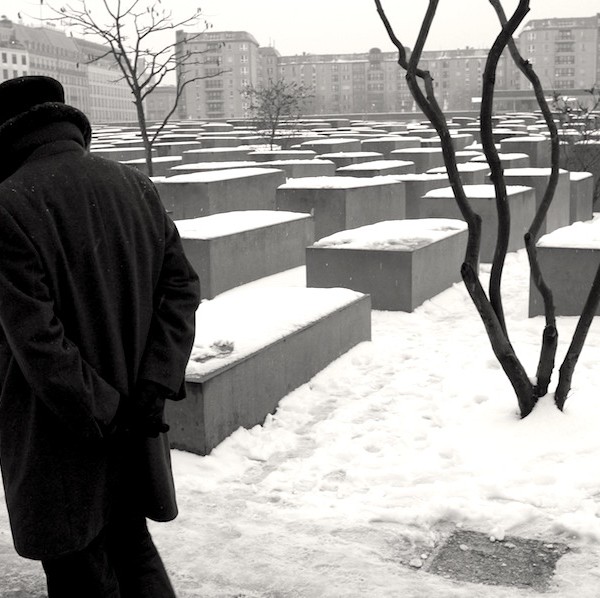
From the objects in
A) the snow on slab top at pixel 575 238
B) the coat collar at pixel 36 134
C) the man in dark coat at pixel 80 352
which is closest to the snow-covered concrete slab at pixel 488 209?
the snow on slab top at pixel 575 238

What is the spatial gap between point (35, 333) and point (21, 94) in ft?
1.93

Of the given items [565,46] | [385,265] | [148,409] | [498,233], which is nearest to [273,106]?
[385,265]

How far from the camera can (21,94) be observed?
7.31ft

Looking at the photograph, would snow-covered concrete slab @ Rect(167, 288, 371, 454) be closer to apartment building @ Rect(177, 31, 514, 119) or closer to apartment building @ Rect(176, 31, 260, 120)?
apartment building @ Rect(176, 31, 260, 120)

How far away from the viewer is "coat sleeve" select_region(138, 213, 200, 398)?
235 cm

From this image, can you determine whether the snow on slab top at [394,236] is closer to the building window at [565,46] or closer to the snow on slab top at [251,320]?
the snow on slab top at [251,320]

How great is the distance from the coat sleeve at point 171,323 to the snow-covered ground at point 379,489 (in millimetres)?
932

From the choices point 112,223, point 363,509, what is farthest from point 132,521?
point 363,509

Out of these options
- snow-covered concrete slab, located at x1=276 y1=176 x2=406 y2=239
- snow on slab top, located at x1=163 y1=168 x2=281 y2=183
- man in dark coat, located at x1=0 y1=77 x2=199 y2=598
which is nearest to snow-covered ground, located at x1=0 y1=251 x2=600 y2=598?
man in dark coat, located at x1=0 y1=77 x2=199 y2=598

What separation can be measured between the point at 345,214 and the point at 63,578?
28.4ft

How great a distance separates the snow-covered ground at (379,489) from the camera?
3.03 meters

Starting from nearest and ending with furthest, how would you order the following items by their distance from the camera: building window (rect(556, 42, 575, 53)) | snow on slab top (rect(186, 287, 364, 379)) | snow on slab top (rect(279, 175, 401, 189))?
snow on slab top (rect(186, 287, 364, 379))
snow on slab top (rect(279, 175, 401, 189))
building window (rect(556, 42, 575, 53))

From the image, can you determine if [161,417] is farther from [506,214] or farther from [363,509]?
[506,214]

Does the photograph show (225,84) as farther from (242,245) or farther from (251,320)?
(251,320)
